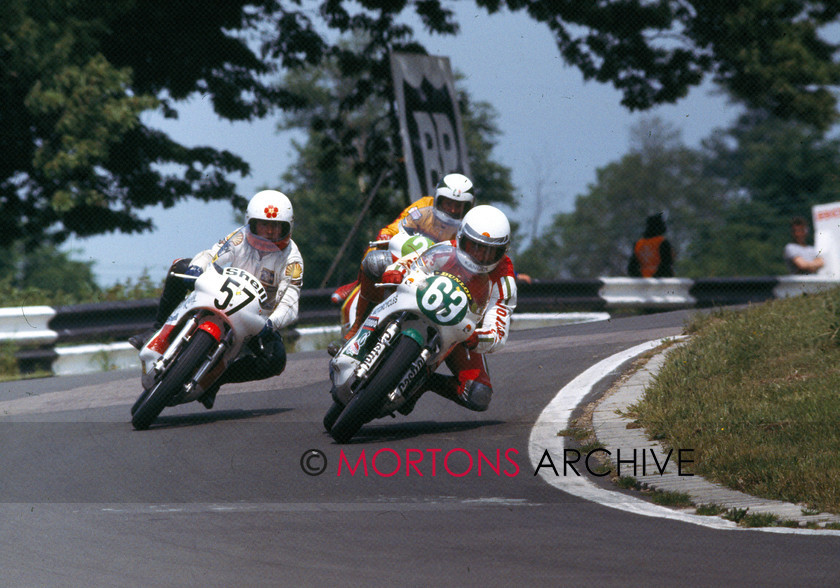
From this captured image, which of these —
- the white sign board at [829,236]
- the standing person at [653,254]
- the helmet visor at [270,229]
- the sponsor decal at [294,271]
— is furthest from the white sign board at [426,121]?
the white sign board at [829,236]

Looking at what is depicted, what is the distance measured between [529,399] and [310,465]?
313 cm

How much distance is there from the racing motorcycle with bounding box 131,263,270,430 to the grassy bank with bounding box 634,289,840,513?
3.07m

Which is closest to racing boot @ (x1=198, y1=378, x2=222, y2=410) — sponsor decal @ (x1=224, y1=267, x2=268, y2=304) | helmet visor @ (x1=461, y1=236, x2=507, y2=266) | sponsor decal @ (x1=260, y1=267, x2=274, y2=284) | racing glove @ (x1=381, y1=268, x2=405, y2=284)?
sponsor decal @ (x1=224, y1=267, x2=268, y2=304)

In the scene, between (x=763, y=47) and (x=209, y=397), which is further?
(x=763, y=47)

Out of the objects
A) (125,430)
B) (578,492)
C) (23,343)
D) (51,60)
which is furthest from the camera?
(51,60)

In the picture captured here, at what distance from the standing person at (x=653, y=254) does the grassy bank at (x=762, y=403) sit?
4.38 metres

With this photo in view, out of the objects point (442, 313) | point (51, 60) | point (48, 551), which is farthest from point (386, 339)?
point (51, 60)

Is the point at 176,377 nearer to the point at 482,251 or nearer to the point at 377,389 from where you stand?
the point at 377,389

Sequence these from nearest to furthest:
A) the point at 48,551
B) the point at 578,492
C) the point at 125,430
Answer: the point at 48,551
the point at 578,492
the point at 125,430

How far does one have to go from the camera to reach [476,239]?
8.59 meters

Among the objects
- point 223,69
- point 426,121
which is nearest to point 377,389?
point 426,121

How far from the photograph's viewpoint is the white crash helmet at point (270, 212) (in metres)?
9.84

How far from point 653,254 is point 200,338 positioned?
9662mm

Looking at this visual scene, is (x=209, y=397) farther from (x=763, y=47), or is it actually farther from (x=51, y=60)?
(x=763, y=47)
